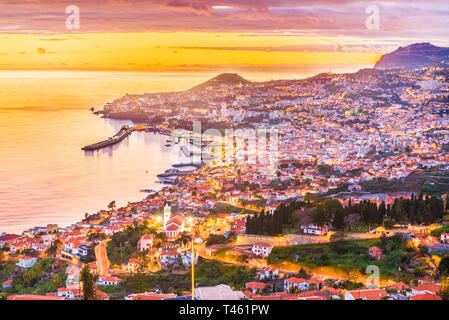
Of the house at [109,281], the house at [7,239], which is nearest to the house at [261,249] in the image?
the house at [109,281]

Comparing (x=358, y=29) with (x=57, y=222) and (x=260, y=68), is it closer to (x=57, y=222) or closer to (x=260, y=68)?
(x=260, y=68)

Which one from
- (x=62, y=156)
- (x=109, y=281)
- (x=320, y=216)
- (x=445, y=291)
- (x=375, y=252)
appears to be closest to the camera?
(x=445, y=291)

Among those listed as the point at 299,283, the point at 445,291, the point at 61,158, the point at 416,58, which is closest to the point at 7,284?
the point at 299,283

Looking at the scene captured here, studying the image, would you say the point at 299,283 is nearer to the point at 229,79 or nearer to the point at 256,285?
the point at 256,285

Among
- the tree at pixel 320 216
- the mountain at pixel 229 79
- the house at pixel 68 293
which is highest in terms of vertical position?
the mountain at pixel 229 79

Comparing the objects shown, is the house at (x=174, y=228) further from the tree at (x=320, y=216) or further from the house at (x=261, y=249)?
the tree at (x=320, y=216)
